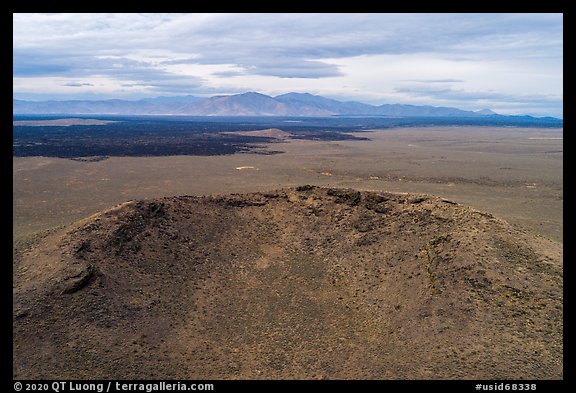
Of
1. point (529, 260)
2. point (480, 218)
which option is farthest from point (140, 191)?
point (529, 260)

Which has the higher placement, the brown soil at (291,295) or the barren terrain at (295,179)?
the barren terrain at (295,179)

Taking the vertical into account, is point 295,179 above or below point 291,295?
above

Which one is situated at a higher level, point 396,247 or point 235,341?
point 396,247

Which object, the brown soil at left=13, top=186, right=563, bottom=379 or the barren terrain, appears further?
the barren terrain

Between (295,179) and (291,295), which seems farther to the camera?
(295,179)

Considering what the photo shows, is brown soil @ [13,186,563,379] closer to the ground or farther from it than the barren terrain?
closer to the ground
